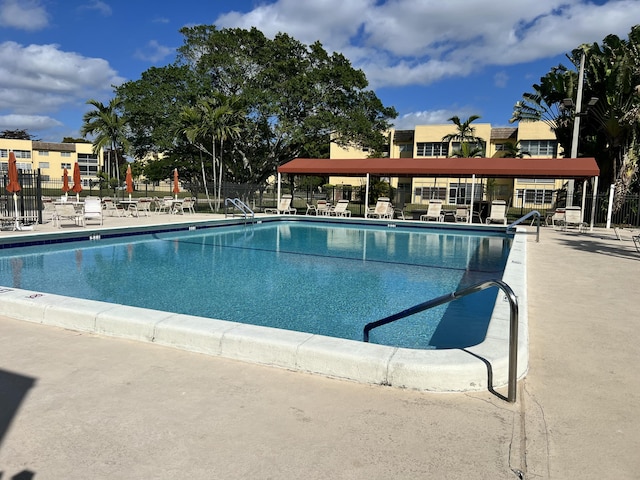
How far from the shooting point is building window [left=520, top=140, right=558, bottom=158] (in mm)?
41375

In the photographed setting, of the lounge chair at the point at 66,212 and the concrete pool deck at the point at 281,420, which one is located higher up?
the lounge chair at the point at 66,212

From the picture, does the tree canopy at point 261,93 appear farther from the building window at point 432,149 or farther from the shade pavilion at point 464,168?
the building window at point 432,149

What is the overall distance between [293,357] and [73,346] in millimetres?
1904

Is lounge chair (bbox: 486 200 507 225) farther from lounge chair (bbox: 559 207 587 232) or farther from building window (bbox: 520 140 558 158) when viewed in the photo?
building window (bbox: 520 140 558 158)

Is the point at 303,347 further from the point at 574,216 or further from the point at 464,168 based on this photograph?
the point at 464,168

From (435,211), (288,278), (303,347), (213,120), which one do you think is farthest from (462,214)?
(303,347)

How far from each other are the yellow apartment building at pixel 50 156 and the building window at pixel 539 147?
5164 cm

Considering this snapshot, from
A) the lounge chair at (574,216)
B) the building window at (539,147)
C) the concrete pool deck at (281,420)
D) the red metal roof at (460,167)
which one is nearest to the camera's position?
the concrete pool deck at (281,420)

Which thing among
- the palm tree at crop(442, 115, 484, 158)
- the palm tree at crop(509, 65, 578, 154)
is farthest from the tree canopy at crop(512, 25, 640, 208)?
the palm tree at crop(442, 115, 484, 158)

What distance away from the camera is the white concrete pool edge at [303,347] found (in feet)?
10.4

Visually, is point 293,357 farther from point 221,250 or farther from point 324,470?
point 221,250

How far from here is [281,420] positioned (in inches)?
106

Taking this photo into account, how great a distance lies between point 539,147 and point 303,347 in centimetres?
4420

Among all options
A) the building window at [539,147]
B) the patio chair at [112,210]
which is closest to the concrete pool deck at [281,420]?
the patio chair at [112,210]
